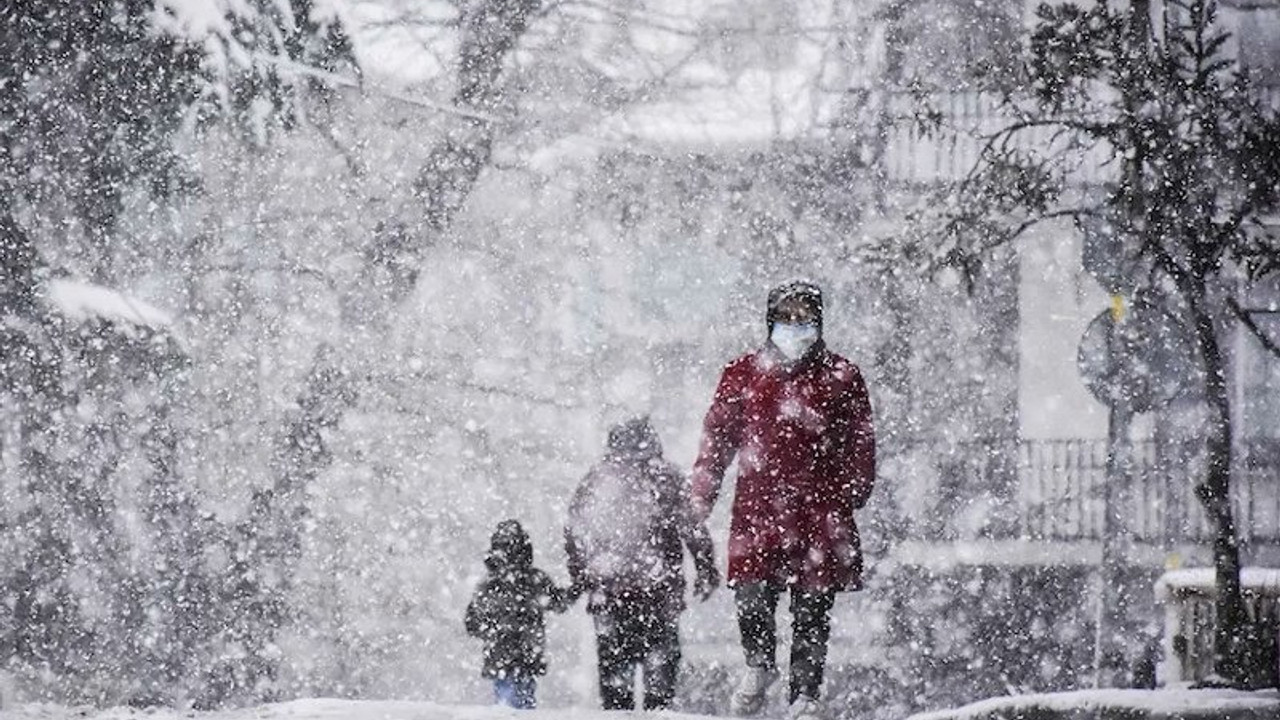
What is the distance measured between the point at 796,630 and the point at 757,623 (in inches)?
6.5

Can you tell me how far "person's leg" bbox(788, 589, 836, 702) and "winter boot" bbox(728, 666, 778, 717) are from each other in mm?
99

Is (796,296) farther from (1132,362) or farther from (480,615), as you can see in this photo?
(480,615)

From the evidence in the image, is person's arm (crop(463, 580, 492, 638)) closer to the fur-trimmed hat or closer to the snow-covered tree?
the fur-trimmed hat

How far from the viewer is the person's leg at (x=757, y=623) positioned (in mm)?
5703

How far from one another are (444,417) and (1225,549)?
42.9 feet

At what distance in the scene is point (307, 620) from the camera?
17469 mm

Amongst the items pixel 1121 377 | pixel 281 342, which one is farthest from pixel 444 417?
pixel 1121 377

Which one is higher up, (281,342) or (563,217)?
(563,217)

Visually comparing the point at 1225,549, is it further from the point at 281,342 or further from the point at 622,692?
the point at 281,342

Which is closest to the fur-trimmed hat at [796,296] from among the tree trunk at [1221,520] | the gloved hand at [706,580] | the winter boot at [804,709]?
the gloved hand at [706,580]

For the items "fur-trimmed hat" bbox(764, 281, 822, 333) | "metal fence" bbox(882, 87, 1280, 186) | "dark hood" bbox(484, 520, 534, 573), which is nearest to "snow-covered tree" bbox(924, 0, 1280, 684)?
"fur-trimmed hat" bbox(764, 281, 822, 333)

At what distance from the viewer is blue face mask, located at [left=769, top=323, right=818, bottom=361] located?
5680 millimetres

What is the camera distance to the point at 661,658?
7.10 meters

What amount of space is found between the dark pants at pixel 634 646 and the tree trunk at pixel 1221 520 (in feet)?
7.72
